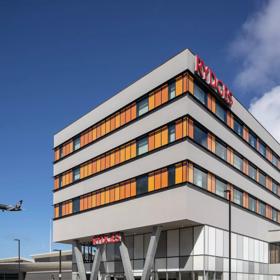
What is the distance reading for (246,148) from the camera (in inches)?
2076

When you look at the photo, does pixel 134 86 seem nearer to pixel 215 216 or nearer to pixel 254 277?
pixel 215 216

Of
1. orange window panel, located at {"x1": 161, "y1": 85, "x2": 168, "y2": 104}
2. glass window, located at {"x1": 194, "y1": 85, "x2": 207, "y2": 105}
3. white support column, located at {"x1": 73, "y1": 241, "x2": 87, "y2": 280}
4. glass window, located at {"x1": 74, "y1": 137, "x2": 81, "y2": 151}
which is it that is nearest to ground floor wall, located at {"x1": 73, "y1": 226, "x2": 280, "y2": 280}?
white support column, located at {"x1": 73, "y1": 241, "x2": 87, "y2": 280}

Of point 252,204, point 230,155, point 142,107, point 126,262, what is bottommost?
point 126,262

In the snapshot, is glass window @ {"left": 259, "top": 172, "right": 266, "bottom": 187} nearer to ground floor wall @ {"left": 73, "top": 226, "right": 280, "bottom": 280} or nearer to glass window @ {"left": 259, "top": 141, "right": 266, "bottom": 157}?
Result: glass window @ {"left": 259, "top": 141, "right": 266, "bottom": 157}

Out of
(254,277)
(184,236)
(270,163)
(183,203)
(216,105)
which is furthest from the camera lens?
(270,163)

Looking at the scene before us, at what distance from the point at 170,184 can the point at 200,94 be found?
8640 millimetres

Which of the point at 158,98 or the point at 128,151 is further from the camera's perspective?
the point at 128,151

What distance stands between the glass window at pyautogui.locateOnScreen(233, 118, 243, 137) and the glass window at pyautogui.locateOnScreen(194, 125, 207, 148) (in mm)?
7306

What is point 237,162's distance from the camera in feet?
165

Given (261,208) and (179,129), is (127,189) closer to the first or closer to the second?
(179,129)

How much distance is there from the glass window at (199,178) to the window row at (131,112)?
6.96m

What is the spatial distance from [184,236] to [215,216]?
3338 millimetres

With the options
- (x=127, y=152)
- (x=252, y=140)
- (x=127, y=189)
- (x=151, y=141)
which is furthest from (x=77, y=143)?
(x=252, y=140)

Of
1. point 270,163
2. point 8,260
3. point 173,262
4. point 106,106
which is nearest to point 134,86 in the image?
point 106,106
